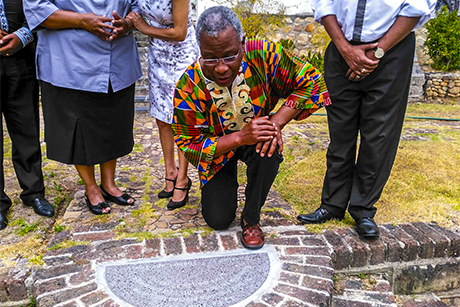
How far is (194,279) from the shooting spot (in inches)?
85.2

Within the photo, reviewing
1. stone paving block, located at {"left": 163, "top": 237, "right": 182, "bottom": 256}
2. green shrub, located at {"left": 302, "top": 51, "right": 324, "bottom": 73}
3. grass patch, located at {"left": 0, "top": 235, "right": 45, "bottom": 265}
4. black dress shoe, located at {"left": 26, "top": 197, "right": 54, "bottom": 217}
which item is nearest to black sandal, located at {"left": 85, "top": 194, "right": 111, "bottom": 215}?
black dress shoe, located at {"left": 26, "top": 197, "right": 54, "bottom": 217}

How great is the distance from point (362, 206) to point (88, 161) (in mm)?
1863

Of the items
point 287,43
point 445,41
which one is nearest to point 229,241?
point 287,43

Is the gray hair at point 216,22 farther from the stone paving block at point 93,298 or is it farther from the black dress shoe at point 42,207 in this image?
the black dress shoe at point 42,207

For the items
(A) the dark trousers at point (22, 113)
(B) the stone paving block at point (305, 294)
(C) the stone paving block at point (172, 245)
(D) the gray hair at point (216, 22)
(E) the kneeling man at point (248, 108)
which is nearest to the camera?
(D) the gray hair at point (216, 22)

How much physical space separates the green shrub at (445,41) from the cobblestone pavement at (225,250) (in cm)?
621

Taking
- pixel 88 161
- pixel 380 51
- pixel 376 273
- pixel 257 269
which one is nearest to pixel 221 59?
pixel 380 51

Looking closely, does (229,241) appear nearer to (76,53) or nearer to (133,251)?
(133,251)

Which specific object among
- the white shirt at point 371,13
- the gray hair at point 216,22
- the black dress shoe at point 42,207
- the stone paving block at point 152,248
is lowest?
the black dress shoe at point 42,207

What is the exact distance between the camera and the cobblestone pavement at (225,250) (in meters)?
2.11

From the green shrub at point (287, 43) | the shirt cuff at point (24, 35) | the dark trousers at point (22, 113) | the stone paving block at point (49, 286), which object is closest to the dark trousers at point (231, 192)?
the stone paving block at point (49, 286)

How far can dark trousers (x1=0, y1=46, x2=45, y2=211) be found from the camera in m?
2.73

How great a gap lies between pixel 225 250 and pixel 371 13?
1.61m

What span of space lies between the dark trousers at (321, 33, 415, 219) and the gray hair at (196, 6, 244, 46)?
91 cm
